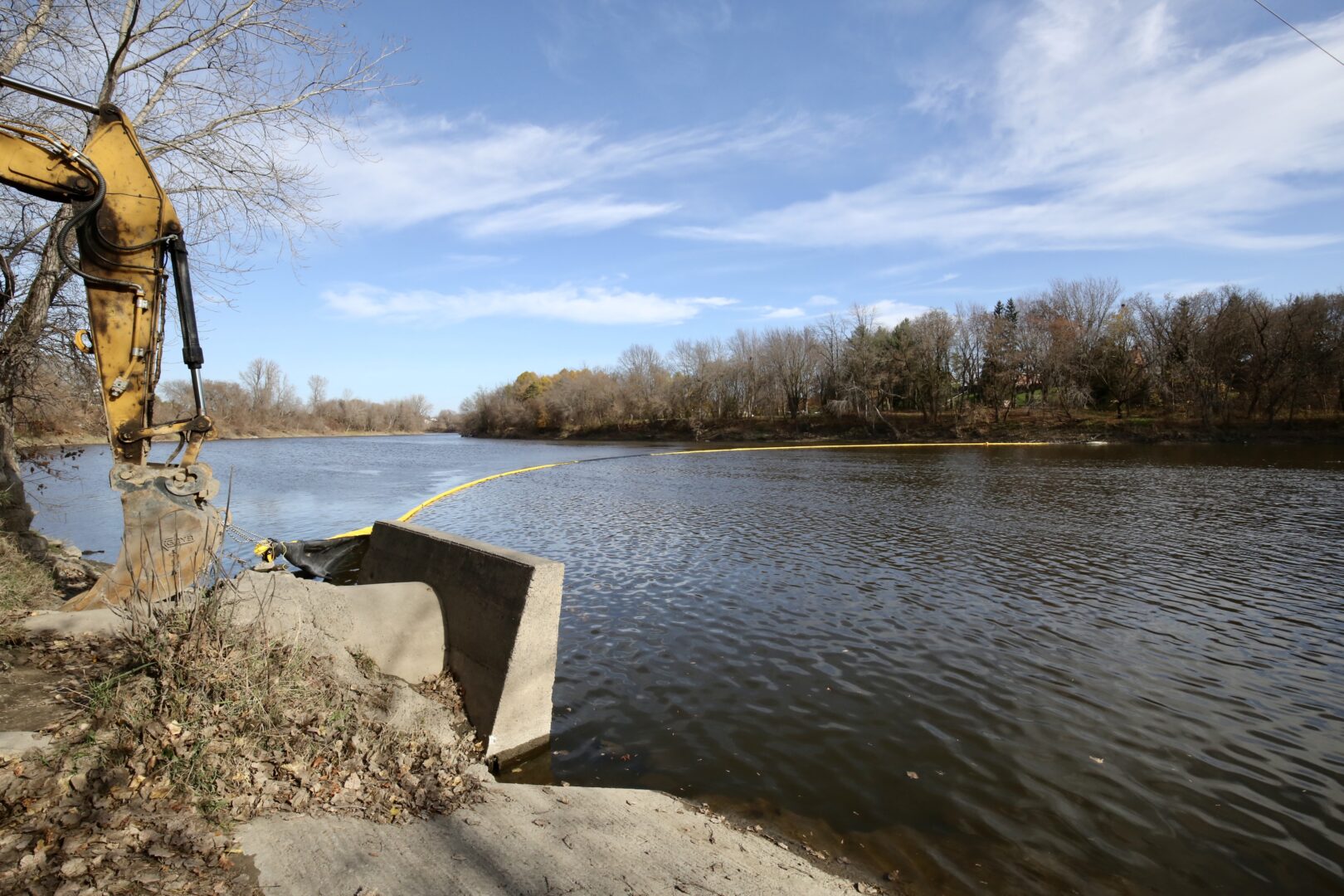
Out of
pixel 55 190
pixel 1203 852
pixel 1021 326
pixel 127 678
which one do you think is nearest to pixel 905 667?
pixel 1203 852

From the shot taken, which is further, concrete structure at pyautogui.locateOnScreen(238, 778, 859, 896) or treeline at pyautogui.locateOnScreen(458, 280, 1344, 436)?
treeline at pyautogui.locateOnScreen(458, 280, 1344, 436)

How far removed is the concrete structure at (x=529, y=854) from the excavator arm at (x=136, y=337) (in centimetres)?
298

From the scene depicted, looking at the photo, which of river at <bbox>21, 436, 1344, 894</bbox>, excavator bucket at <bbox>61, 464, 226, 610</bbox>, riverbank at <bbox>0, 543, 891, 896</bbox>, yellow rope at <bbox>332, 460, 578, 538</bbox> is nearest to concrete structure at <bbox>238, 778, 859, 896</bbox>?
riverbank at <bbox>0, 543, 891, 896</bbox>

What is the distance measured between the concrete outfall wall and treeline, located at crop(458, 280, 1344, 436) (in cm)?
6030

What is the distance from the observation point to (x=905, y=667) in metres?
7.72

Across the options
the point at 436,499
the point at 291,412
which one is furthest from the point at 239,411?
the point at 436,499

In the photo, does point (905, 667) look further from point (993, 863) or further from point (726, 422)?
point (726, 422)

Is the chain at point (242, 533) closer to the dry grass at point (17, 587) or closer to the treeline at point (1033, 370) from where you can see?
the dry grass at point (17, 587)

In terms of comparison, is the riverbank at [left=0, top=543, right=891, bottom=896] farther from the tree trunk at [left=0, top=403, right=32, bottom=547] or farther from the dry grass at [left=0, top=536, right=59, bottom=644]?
the tree trunk at [left=0, top=403, right=32, bottom=547]

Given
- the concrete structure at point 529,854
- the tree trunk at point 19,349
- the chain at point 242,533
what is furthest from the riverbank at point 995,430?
the tree trunk at point 19,349

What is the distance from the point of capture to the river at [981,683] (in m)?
4.81

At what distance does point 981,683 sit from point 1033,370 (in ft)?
212

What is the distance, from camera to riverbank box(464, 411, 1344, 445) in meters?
46.3

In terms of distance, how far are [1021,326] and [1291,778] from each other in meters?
68.6
